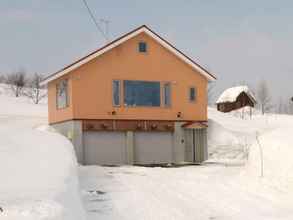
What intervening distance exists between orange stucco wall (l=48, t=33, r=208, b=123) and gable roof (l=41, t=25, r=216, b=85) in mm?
240

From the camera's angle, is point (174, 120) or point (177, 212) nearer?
point (177, 212)

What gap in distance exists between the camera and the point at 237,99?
62.9m

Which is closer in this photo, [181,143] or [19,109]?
[181,143]

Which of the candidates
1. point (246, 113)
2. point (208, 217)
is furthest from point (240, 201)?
point (246, 113)

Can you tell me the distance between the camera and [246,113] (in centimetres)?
6184

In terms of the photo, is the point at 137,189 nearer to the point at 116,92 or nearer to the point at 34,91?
the point at 116,92

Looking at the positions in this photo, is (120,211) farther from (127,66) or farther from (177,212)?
(127,66)

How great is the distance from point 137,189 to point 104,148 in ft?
33.8

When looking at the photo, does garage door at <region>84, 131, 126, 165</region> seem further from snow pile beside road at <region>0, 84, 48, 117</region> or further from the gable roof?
snow pile beside road at <region>0, 84, 48, 117</region>

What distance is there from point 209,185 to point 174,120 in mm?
10573

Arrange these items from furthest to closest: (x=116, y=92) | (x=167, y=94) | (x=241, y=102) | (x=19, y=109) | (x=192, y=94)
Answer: (x=241, y=102)
(x=19, y=109)
(x=192, y=94)
(x=167, y=94)
(x=116, y=92)

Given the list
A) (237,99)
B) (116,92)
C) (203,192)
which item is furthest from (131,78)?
(237,99)

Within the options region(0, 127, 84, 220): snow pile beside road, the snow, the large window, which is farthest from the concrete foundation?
region(0, 127, 84, 220): snow pile beside road

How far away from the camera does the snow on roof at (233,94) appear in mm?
62719
